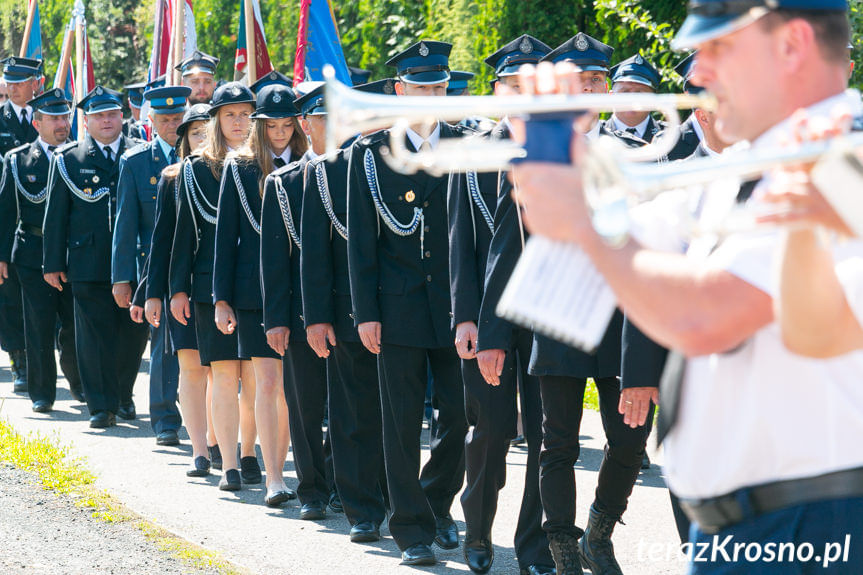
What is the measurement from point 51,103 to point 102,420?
3105mm

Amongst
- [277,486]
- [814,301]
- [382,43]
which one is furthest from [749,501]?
[382,43]

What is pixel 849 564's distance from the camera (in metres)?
2.49

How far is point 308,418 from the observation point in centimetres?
718

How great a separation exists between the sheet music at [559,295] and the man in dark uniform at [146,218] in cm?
750

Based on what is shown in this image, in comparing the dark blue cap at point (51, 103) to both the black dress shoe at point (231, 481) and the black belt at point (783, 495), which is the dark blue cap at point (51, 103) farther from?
the black belt at point (783, 495)

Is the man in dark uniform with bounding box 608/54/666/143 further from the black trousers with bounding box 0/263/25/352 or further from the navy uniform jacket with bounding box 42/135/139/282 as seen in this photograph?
the black trousers with bounding box 0/263/25/352

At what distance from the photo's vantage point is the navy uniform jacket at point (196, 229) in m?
8.05

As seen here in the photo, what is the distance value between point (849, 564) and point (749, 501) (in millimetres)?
232

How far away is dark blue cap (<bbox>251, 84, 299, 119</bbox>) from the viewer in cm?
736

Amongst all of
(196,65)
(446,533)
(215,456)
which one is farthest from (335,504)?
(196,65)

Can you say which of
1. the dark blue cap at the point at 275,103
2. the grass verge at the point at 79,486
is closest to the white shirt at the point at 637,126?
the dark blue cap at the point at 275,103

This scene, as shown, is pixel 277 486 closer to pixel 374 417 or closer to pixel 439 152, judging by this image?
pixel 374 417

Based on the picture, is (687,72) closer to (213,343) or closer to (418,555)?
(418,555)

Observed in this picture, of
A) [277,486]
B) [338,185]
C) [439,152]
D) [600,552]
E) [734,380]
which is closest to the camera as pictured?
[439,152]
